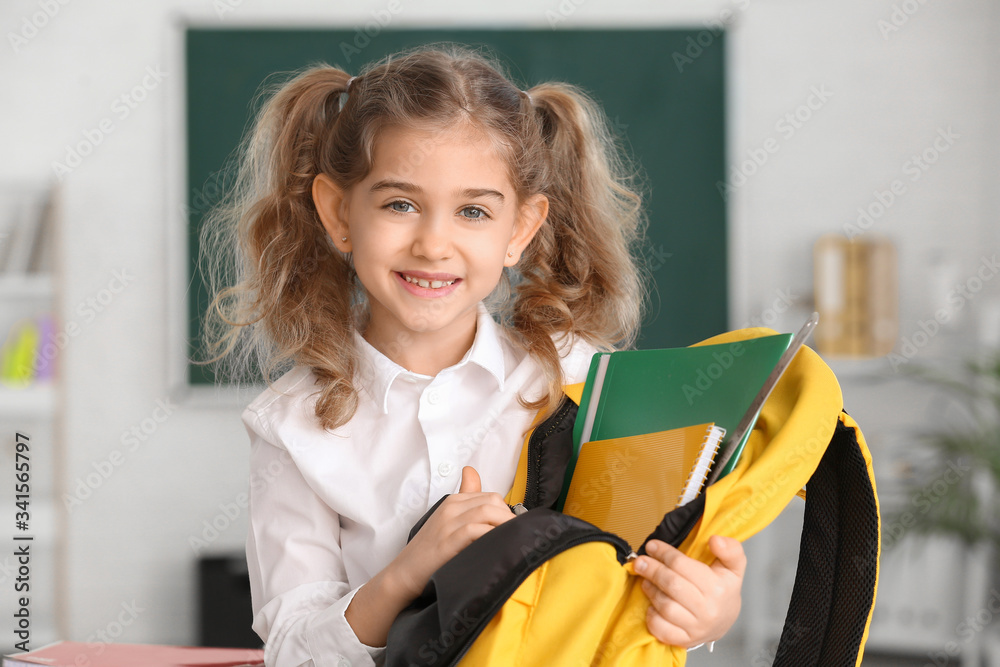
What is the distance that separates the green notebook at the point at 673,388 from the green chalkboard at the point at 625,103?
5.34ft

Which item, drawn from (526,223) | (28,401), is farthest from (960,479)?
(28,401)

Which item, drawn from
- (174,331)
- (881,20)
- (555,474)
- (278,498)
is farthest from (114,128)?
(881,20)

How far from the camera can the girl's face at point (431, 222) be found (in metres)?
0.78

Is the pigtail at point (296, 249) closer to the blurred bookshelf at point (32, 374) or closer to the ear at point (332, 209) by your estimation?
the ear at point (332, 209)

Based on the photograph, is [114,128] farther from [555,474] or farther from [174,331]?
[555,474]

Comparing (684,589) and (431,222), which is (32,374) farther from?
(684,589)

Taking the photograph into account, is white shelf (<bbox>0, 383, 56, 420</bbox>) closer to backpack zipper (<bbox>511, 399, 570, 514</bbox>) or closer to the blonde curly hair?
the blonde curly hair

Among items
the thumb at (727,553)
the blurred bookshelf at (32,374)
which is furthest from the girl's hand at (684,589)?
the blurred bookshelf at (32,374)

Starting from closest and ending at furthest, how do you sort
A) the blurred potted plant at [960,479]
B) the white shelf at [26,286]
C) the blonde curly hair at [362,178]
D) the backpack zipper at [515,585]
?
the backpack zipper at [515,585]
the blonde curly hair at [362,178]
the blurred potted plant at [960,479]
the white shelf at [26,286]

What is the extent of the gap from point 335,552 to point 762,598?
5.84 ft

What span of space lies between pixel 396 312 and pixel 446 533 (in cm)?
26

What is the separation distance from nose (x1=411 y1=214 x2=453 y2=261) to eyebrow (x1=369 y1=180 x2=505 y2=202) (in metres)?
0.03

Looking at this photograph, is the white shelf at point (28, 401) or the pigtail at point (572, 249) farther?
the white shelf at point (28, 401)

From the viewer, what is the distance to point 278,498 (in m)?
0.84
